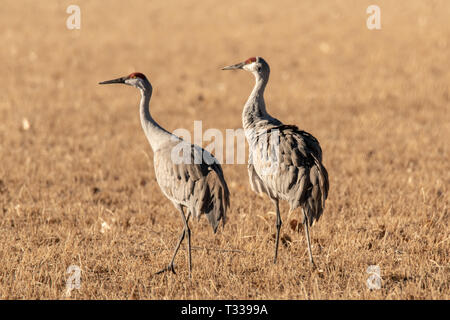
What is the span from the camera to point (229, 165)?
9516mm

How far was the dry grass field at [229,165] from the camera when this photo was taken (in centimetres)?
542

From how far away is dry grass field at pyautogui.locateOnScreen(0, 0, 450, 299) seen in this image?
5422 millimetres

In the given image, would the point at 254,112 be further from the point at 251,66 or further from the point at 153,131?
the point at 153,131

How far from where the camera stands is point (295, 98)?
46.8 ft

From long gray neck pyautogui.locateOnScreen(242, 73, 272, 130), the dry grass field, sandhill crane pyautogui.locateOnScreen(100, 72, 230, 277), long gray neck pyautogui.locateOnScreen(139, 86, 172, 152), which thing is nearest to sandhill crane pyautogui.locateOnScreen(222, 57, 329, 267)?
long gray neck pyautogui.locateOnScreen(242, 73, 272, 130)

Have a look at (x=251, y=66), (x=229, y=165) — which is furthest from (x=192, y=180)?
(x=229, y=165)

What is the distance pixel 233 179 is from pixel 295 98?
596 cm

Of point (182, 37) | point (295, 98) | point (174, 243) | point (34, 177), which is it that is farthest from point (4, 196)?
point (182, 37)

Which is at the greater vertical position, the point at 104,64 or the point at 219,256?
the point at 104,64

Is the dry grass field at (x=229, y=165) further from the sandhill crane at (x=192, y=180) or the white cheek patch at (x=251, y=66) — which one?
the white cheek patch at (x=251, y=66)

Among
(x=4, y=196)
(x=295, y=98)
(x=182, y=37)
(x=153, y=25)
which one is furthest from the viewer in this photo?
(x=153, y=25)

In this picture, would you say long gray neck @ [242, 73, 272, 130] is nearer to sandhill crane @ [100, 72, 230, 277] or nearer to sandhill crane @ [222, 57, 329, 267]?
sandhill crane @ [222, 57, 329, 267]
